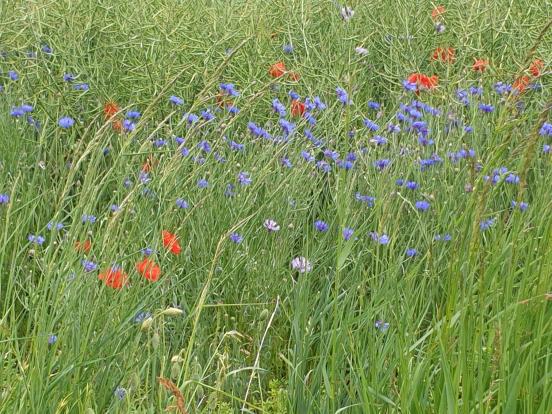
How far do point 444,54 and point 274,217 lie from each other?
1.76 meters

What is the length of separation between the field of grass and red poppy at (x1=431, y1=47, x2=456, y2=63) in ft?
0.09

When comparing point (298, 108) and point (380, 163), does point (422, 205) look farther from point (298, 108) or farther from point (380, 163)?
point (298, 108)

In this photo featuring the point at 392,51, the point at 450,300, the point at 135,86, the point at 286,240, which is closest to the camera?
the point at 450,300

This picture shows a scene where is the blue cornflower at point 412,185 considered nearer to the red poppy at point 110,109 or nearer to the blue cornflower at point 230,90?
the blue cornflower at point 230,90

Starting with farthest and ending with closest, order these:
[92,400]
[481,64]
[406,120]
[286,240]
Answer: [481,64], [406,120], [286,240], [92,400]

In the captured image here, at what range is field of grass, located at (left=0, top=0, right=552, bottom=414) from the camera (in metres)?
1.81

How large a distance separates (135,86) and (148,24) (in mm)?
313

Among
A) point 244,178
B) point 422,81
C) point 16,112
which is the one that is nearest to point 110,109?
point 16,112

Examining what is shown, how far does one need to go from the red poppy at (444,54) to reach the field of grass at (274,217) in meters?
0.03

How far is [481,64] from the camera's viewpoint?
3707 millimetres

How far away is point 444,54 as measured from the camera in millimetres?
4297

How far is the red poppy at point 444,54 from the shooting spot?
397cm

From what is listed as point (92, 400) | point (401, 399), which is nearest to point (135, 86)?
point (92, 400)

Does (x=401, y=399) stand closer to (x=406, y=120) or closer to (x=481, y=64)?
(x=406, y=120)
